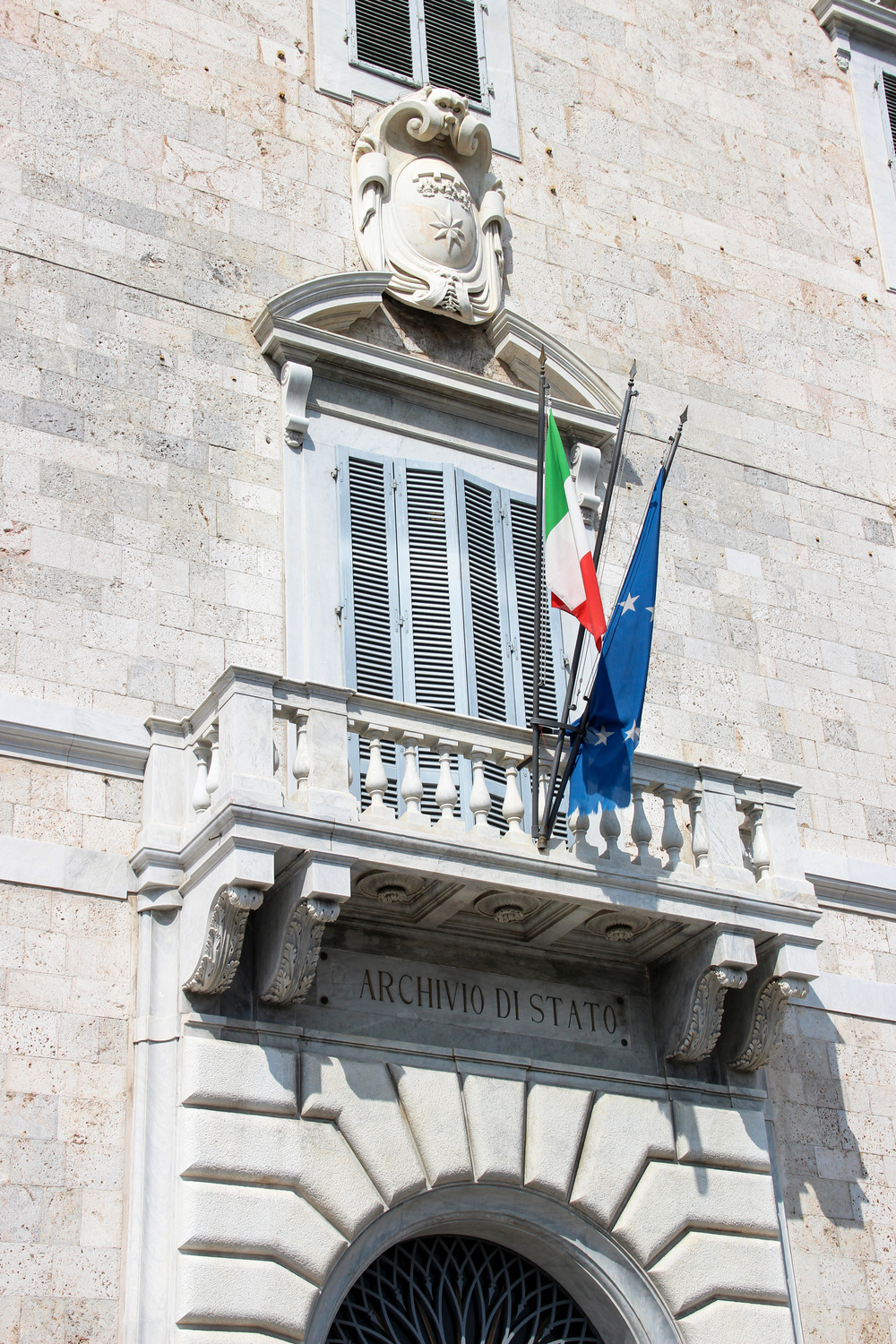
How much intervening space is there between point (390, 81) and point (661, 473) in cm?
444

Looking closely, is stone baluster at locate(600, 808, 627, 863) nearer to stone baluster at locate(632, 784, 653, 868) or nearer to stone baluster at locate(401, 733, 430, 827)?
stone baluster at locate(632, 784, 653, 868)

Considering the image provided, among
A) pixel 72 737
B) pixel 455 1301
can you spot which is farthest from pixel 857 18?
pixel 455 1301

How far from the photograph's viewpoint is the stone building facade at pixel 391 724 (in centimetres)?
1003

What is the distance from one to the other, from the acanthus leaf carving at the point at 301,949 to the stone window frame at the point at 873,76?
9.34 m

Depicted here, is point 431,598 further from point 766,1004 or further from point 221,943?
point 766,1004

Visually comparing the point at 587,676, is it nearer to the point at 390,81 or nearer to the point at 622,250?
the point at 622,250

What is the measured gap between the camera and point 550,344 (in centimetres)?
1365

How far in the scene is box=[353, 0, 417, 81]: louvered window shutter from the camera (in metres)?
14.5

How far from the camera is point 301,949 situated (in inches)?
402

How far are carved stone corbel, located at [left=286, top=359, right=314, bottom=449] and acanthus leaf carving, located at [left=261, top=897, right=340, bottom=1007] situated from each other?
3694 millimetres

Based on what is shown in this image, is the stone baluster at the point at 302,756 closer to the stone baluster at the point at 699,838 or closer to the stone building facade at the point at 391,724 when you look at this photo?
the stone building facade at the point at 391,724

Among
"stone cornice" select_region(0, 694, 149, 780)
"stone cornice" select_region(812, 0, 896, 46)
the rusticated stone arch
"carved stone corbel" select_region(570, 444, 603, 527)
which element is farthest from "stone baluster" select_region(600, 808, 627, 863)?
"stone cornice" select_region(812, 0, 896, 46)

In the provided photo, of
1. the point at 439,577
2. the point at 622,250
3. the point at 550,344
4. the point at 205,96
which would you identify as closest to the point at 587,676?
the point at 439,577

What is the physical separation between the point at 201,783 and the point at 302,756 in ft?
2.12
